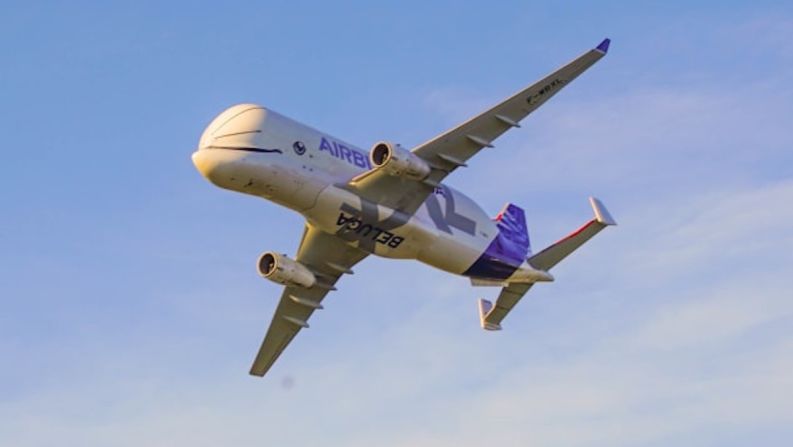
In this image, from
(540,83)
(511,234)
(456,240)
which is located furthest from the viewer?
(511,234)

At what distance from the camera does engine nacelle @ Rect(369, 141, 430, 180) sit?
63.5 m

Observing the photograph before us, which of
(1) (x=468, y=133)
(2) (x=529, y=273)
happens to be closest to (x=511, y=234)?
(2) (x=529, y=273)

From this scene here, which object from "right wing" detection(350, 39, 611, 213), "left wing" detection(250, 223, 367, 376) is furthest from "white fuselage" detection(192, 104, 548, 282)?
"left wing" detection(250, 223, 367, 376)

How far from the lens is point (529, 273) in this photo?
7288cm

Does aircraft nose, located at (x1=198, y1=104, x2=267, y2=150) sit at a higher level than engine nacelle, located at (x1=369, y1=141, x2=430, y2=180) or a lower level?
A: higher

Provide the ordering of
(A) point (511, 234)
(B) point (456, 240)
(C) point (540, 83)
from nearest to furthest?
1. (C) point (540, 83)
2. (B) point (456, 240)
3. (A) point (511, 234)

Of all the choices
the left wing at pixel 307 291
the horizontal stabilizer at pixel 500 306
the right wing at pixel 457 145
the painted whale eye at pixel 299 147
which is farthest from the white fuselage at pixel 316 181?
the horizontal stabilizer at pixel 500 306

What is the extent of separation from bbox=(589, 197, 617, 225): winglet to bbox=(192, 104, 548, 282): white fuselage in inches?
291

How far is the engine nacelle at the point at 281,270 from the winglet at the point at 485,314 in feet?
31.5

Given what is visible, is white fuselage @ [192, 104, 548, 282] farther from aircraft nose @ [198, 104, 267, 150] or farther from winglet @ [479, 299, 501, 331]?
winglet @ [479, 299, 501, 331]

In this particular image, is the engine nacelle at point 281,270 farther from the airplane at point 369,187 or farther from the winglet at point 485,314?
the winglet at point 485,314

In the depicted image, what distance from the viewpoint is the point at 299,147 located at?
64.8 metres

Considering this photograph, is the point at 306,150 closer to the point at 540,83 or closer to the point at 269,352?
the point at 540,83

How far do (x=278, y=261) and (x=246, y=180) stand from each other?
300 inches
